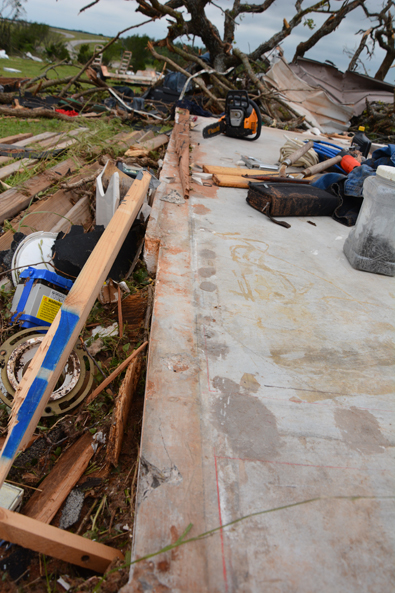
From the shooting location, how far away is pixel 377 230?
2320 mm

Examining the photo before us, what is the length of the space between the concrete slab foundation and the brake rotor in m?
0.45

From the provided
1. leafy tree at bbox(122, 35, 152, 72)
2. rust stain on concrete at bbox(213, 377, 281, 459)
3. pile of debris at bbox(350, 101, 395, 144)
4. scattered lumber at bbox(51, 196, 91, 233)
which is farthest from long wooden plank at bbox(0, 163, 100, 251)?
leafy tree at bbox(122, 35, 152, 72)

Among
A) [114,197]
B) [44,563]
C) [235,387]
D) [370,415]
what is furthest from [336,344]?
[114,197]

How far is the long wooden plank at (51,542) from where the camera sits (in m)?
0.98

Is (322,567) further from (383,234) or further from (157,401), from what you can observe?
(383,234)

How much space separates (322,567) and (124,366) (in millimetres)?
1114

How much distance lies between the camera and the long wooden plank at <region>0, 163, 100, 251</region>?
2.84 metres

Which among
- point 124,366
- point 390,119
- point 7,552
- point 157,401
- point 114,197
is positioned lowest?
point 7,552

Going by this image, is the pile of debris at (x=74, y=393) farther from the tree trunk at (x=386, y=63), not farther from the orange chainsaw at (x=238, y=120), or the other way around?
the tree trunk at (x=386, y=63)

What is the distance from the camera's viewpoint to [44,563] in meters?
1.09

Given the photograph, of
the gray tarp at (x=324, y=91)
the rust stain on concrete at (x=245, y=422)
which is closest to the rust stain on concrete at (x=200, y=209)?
the rust stain on concrete at (x=245, y=422)

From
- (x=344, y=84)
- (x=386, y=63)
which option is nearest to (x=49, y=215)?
(x=344, y=84)

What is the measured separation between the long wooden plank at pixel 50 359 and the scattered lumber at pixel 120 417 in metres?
0.26

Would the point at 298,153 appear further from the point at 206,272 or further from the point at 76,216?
the point at 206,272
